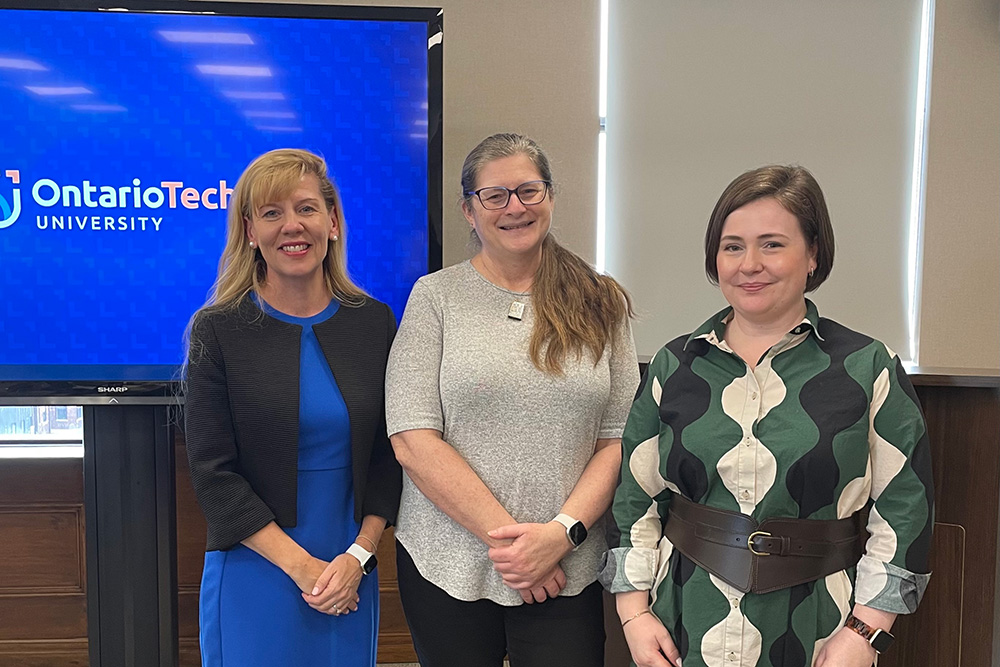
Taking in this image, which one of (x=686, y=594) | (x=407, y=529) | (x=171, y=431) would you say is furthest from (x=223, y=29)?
(x=686, y=594)

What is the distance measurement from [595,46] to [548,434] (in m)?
1.69

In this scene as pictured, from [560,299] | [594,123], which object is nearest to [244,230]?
[560,299]

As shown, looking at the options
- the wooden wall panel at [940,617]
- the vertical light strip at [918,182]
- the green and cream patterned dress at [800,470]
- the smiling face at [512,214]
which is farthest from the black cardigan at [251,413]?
the vertical light strip at [918,182]

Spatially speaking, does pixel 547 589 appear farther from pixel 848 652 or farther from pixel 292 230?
pixel 292 230

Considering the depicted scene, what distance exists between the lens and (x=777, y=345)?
50.9 inches

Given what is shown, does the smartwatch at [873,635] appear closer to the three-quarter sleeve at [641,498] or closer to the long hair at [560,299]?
the three-quarter sleeve at [641,498]

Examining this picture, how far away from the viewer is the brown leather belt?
48.9 inches

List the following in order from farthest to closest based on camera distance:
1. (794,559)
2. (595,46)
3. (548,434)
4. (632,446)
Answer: (595,46) < (548,434) < (632,446) < (794,559)

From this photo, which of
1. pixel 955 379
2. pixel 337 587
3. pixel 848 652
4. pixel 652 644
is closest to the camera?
pixel 848 652

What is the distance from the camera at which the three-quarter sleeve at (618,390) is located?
160 centimetres

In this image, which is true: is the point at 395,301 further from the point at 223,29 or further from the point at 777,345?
the point at 777,345

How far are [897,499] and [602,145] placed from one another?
1.78 metres

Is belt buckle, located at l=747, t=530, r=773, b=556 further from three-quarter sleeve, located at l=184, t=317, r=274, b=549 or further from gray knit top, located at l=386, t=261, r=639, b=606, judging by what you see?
three-quarter sleeve, located at l=184, t=317, r=274, b=549

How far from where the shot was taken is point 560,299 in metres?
1.57
